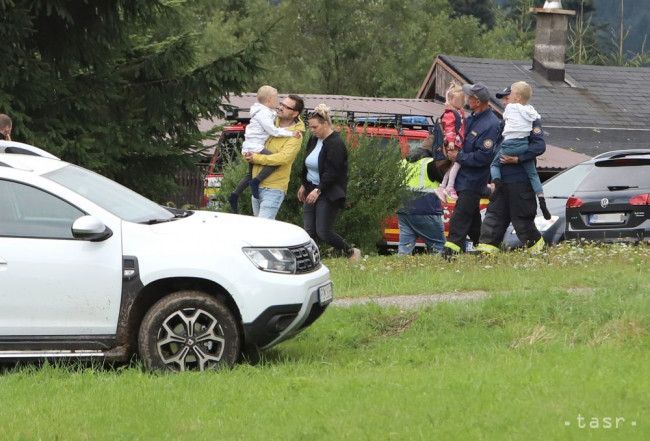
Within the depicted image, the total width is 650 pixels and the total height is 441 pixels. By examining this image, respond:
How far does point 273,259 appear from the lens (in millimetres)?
9391

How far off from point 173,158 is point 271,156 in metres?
6.33

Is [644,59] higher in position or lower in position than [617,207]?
lower

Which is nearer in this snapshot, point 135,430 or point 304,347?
point 135,430

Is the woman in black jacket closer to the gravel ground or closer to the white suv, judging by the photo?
the gravel ground

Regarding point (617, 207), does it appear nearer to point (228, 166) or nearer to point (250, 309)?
point (228, 166)

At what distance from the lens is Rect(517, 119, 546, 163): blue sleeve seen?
571 inches

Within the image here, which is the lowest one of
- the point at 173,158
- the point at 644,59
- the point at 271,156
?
the point at 644,59

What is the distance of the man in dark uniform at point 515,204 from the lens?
1456cm

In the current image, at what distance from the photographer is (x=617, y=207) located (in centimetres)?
1655

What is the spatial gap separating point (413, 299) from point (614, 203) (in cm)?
531

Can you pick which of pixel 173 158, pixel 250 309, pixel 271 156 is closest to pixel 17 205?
pixel 250 309

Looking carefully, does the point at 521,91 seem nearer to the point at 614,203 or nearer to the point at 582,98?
the point at 614,203

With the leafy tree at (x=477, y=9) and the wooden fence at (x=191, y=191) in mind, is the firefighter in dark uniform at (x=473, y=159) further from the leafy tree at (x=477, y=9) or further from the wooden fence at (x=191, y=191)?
the leafy tree at (x=477, y=9)

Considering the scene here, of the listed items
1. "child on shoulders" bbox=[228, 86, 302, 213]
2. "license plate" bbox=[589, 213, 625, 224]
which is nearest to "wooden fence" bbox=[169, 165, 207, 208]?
"license plate" bbox=[589, 213, 625, 224]
